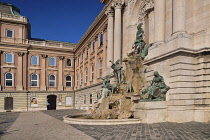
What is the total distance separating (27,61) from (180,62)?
1340 inches

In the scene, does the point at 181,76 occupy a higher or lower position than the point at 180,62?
lower

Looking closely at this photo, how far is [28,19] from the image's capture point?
40406 mm

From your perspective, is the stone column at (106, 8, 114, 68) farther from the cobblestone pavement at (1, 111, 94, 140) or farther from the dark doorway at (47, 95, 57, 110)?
the dark doorway at (47, 95, 57, 110)

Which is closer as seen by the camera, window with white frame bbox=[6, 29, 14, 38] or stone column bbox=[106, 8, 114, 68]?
stone column bbox=[106, 8, 114, 68]

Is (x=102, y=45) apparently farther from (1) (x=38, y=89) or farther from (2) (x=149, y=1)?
(1) (x=38, y=89)

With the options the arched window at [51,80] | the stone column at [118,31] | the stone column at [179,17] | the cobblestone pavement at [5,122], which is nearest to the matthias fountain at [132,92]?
the stone column at [179,17]

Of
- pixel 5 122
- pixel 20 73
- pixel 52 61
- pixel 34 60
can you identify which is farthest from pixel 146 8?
pixel 20 73

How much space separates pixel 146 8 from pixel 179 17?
6738 mm

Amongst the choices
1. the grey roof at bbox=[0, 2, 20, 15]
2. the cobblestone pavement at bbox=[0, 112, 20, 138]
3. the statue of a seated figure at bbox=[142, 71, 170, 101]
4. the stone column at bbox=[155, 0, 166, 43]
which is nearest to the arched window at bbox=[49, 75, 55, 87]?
the grey roof at bbox=[0, 2, 20, 15]

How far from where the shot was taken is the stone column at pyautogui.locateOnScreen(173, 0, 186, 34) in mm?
12477

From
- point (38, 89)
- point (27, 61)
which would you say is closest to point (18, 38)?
point (27, 61)

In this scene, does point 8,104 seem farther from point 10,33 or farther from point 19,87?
point 10,33

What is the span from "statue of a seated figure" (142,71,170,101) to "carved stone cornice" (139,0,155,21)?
8712 millimetres

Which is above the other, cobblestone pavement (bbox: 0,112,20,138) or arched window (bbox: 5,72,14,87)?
arched window (bbox: 5,72,14,87)
